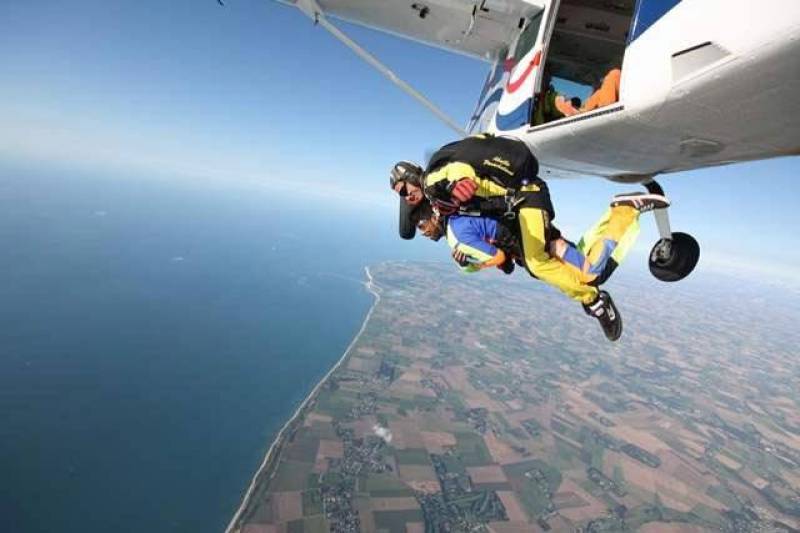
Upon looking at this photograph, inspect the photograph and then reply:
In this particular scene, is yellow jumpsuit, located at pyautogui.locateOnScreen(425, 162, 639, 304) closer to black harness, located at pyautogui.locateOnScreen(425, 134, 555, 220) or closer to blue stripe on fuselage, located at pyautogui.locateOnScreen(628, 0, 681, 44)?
black harness, located at pyautogui.locateOnScreen(425, 134, 555, 220)

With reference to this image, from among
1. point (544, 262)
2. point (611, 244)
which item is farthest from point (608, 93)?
point (544, 262)

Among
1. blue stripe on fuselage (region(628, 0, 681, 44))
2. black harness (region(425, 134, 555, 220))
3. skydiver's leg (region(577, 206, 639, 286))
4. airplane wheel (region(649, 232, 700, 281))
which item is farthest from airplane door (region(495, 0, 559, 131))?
airplane wheel (region(649, 232, 700, 281))

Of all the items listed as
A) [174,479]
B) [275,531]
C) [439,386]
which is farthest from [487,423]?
[174,479]

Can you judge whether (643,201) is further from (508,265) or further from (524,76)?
(524,76)

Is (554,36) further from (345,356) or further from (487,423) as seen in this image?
(345,356)

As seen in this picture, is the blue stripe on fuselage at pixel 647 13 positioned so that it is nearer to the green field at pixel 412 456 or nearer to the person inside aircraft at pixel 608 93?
the person inside aircraft at pixel 608 93

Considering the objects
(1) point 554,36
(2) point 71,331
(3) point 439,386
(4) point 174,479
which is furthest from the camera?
(2) point 71,331
